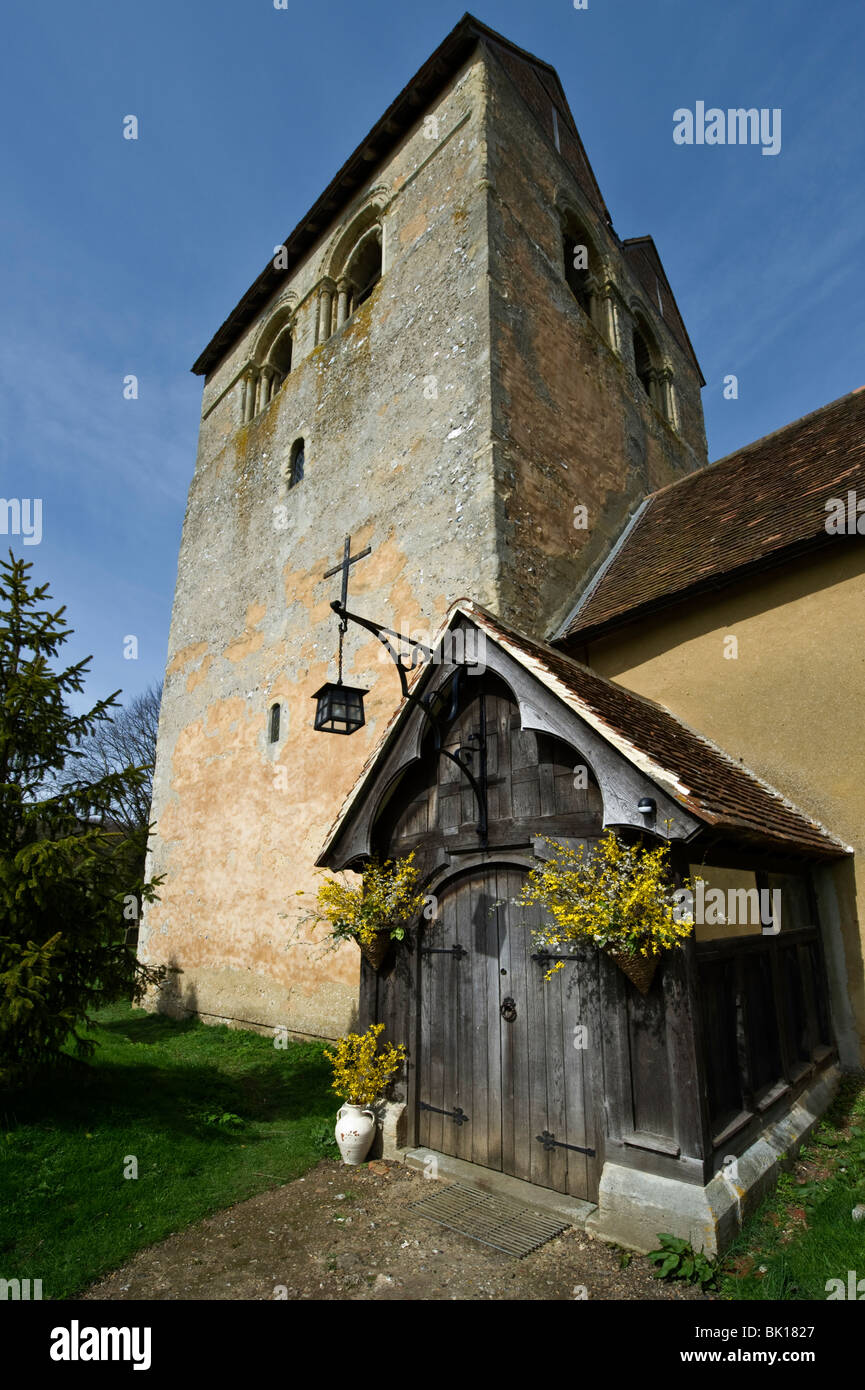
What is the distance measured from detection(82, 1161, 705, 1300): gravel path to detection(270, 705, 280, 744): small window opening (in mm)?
7853

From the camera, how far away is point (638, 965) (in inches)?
180

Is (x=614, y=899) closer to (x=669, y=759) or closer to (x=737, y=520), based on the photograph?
(x=669, y=759)

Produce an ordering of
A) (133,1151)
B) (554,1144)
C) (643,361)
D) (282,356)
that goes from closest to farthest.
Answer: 1. (554,1144)
2. (133,1151)
3. (643,361)
4. (282,356)

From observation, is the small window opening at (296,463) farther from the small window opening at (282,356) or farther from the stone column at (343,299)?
the small window opening at (282,356)

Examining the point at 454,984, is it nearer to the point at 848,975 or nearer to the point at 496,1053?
the point at 496,1053

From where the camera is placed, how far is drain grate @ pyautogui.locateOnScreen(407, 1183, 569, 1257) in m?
4.55

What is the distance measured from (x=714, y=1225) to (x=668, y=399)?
16.1 m

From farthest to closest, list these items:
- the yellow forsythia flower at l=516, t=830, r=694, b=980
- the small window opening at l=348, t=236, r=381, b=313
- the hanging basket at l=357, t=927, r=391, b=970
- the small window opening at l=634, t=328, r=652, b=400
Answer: the small window opening at l=634, t=328, r=652, b=400, the small window opening at l=348, t=236, r=381, b=313, the hanging basket at l=357, t=927, r=391, b=970, the yellow forsythia flower at l=516, t=830, r=694, b=980

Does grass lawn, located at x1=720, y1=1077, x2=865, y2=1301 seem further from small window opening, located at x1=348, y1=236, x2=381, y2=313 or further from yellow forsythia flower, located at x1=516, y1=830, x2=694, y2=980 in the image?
small window opening, located at x1=348, y1=236, x2=381, y2=313

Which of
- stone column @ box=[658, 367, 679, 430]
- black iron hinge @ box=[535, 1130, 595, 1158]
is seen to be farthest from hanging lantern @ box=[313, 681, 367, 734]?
stone column @ box=[658, 367, 679, 430]

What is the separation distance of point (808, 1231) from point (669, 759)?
295cm

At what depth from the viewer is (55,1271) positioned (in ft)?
14.1

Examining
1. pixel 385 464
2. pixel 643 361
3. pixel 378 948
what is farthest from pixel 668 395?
pixel 378 948
